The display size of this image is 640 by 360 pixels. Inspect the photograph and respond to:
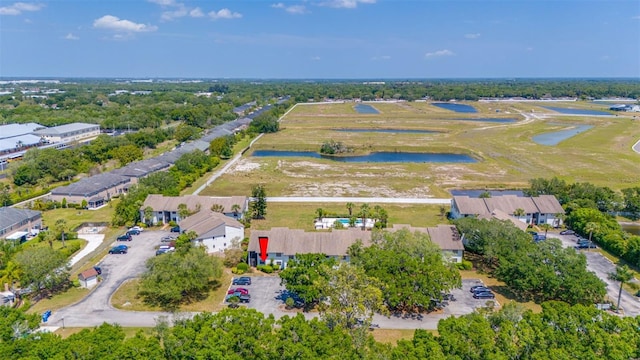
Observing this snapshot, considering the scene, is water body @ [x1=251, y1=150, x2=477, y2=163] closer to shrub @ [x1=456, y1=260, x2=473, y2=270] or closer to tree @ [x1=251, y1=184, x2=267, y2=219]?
tree @ [x1=251, y1=184, x2=267, y2=219]

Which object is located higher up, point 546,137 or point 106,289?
point 546,137

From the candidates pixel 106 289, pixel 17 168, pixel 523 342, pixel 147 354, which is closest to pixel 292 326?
pixel 147 354

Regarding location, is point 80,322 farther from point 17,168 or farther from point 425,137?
point 425,137

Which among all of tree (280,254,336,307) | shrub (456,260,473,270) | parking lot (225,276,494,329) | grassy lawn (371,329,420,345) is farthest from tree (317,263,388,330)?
shrub (456,260,473,270)

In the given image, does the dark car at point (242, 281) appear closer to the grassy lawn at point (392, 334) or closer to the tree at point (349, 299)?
the tree at point (349, 299)

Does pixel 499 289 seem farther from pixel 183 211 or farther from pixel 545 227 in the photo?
pixel 183 211

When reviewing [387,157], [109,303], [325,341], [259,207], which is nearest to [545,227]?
[259,207]
